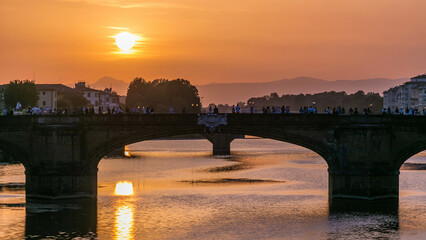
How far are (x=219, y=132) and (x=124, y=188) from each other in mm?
17726

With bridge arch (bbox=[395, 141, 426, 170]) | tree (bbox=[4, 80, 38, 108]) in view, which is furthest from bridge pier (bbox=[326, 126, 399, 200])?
tree (bbox=[4, 80, 38, 108])

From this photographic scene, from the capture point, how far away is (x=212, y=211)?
200 feet

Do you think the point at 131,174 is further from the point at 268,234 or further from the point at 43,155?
the point at 268,234

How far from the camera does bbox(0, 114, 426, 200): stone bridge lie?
62875 millimetres

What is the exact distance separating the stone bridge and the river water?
209 cm

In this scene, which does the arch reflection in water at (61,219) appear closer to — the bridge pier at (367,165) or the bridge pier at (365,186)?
the bridge pier at (365,186)

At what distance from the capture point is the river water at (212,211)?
52500 millimetres

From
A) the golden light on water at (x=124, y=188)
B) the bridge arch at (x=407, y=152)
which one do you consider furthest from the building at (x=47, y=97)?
the bridge arch at (x=407, y=152)

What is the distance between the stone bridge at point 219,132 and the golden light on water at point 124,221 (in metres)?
3.78

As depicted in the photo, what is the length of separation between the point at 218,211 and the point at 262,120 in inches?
373

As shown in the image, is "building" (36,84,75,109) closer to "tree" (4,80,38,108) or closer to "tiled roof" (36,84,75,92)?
"tiled roof" (36,84,75,92)

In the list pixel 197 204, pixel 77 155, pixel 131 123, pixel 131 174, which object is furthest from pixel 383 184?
pixel 131 174

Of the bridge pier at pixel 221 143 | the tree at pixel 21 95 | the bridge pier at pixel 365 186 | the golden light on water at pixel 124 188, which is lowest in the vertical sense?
the golden light on water at pixel 124 188

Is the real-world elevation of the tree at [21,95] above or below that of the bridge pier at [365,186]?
above
